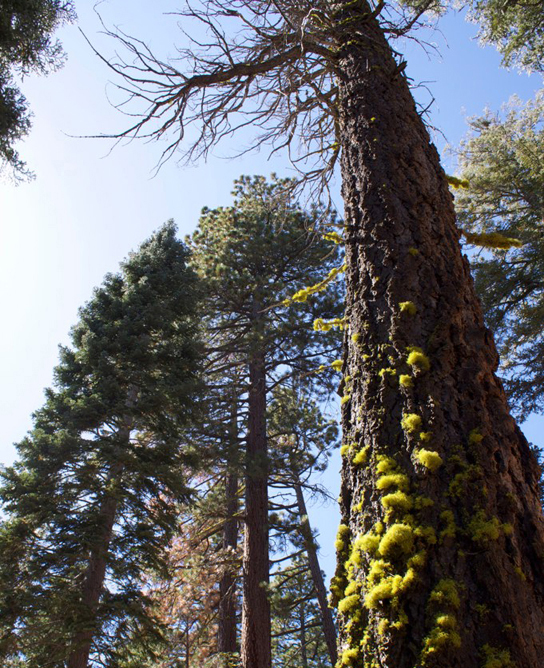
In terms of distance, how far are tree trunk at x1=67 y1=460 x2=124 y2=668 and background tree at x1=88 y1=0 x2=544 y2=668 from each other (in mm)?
6175

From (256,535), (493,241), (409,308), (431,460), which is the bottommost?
(431,460)

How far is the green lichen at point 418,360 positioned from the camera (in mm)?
2057

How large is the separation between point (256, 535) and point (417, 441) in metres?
8.91

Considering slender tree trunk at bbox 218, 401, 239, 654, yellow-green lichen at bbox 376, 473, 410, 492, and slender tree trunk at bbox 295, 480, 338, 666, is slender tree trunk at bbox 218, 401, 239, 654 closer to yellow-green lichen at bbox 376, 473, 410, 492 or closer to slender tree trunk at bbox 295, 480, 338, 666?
slender tree trunk at bbox 295, 480, 338, 666

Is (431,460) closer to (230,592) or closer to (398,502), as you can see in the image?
(398,502)

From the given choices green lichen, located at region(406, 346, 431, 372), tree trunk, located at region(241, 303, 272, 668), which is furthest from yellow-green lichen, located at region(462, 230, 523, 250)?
tree trunk, located at region(241, 303, 272, 668)

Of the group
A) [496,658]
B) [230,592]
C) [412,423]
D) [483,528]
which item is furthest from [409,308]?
[230,592]

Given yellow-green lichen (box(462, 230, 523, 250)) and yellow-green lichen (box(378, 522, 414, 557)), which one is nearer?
yellow-green lichen (box(378, 522, 414, 557))

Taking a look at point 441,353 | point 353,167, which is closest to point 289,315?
point 353,167

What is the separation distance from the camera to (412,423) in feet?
6.31

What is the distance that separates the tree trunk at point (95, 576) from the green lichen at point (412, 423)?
21.4 ft

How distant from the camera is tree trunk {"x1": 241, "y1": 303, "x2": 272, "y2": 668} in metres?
8.66

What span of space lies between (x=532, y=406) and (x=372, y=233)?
8519 millimetres

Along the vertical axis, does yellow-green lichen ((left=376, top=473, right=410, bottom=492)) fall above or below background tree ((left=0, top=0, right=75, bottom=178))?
below
